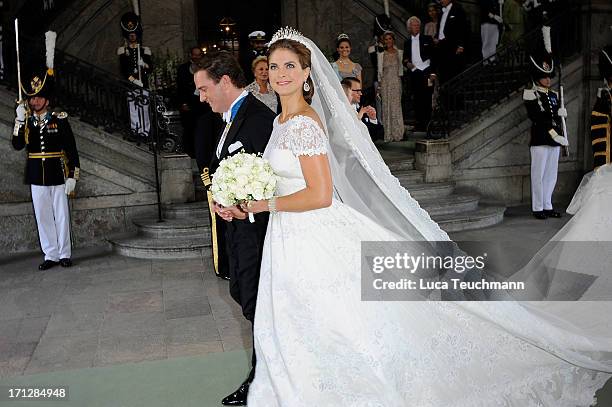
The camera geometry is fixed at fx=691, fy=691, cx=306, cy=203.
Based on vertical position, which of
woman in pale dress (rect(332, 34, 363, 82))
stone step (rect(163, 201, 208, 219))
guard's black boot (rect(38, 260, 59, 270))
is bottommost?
guard's black boot (rect(38, 260, 59, 270))

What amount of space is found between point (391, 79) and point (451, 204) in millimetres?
2827

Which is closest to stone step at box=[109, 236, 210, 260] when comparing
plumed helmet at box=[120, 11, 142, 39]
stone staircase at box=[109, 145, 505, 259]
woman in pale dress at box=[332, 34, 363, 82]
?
stone staircase at box=[109, 145, 505, 259]

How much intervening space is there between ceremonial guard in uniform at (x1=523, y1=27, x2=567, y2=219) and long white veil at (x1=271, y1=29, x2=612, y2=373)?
6.21 m

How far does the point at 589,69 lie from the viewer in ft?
37.6

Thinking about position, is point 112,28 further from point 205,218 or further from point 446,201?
point 446,201

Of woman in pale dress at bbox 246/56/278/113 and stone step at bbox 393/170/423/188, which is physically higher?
woman in pale dress at bbox 246/56/278/113

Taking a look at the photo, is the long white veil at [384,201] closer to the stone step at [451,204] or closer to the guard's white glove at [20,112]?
the guard's white glove at [20,112]

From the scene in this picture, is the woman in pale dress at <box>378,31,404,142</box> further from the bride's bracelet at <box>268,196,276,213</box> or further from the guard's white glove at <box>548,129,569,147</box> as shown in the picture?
the bride's bracelet at <box>268,196,276,213</box>

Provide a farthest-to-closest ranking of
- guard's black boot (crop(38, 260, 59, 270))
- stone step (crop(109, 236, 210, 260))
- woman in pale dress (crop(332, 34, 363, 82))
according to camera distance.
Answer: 1. woman in pale dress (crop(332, 34, 363, 82))
2. stone step (crop(109, 236, 210, 260))
3. guard's black boot (crop(38, 260, 59, 270))

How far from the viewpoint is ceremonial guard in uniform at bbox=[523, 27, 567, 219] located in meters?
9.96

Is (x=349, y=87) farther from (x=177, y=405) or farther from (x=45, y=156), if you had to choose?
(x=177, y=405)

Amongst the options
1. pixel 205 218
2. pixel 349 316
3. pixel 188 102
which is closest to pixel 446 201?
pixel 205 218

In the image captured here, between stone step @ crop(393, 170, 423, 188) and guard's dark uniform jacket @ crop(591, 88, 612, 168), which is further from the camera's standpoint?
stone step @ crop(393, 170, 423, 188)

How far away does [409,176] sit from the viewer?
34.9ft
